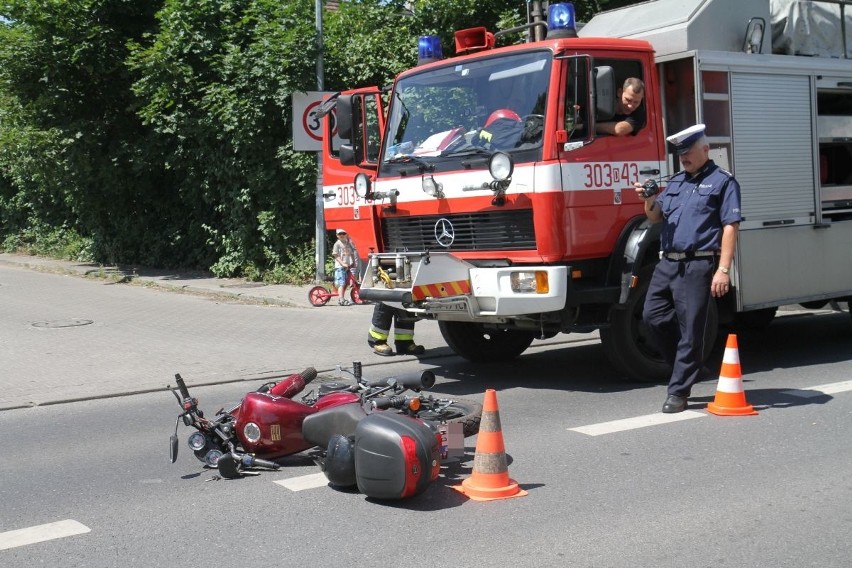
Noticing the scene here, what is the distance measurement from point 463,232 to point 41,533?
431cm

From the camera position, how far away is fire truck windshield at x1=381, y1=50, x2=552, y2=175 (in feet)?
25.5

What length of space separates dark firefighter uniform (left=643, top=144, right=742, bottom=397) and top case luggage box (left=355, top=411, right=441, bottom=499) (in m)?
2.68

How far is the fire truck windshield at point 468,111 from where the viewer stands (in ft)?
25.5

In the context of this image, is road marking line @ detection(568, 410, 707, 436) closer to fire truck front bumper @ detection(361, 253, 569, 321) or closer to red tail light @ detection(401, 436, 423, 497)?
fire truck front bumper @ detection(361, 253, 569, 321)

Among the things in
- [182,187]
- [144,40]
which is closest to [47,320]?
[182,187]

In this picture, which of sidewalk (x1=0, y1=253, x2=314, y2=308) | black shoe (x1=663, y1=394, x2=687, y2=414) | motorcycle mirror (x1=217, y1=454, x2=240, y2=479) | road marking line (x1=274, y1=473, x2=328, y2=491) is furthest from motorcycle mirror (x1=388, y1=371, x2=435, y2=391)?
sidewalk (x1=0, y1=253, x2=314, y2=308)

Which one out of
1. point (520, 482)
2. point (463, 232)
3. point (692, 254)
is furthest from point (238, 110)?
point (520, 482)

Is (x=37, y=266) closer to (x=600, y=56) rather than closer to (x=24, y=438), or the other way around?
(x=24, y=438)

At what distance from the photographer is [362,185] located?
8930mm

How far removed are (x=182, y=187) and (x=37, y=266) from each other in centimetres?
518

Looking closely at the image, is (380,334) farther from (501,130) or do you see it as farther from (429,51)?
(501,130)

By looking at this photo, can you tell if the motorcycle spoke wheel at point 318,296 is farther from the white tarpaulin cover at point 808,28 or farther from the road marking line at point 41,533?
the road marking line at point 41,533

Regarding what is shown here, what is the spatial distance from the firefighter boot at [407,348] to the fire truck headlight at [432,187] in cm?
243

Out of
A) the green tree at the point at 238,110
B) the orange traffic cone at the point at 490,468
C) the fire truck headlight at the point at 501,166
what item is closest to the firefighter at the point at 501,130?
the fire truck headlight at the point at 501,166
